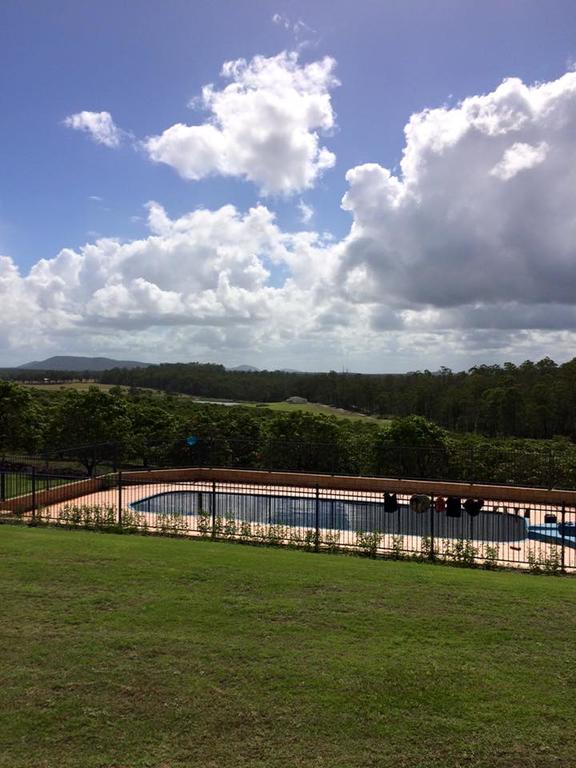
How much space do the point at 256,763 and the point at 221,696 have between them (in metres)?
0.83

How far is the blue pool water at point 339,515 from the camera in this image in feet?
57.6

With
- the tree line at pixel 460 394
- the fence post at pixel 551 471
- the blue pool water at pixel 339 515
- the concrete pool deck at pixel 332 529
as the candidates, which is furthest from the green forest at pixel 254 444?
the tree line at pixel 460 394

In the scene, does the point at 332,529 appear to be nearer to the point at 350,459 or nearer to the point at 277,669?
the point at 277,669

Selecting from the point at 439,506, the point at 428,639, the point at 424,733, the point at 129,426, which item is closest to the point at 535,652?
the point at 428,639

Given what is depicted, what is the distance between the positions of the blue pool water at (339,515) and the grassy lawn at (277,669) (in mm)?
9810

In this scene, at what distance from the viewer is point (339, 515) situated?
18.7 m

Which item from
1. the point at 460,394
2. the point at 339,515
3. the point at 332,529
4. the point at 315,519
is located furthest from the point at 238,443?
the point at 460,394

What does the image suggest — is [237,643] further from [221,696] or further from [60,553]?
[60,553]

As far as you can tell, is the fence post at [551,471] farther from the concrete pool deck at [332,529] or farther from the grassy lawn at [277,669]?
the grassy lawn at [277,669]

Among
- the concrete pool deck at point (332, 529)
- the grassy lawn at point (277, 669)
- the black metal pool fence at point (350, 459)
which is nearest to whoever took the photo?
the grassy lawn at point (277, 669)

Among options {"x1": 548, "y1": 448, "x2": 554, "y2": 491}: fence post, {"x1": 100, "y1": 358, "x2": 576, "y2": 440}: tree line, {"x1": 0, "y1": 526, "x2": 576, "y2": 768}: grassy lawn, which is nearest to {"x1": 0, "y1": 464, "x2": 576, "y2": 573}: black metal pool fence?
{"x1": 548, "y1": 448, "x2": 554, "y2": 491}: fence post

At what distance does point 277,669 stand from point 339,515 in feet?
45.8

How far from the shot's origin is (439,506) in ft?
44.8

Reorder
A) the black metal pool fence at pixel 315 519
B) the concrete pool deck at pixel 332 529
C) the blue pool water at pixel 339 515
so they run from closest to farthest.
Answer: the black metal pool fence at pixel 315 519 < the concrete pool deck at pixel 332 529 < the blue pool water at pixel 339 515
